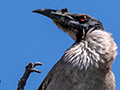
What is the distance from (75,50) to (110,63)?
71 cm

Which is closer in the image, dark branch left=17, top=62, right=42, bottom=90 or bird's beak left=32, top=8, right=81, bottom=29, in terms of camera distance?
dark branch left=17, top=62, right=42, bottom=90

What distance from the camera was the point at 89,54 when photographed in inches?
195

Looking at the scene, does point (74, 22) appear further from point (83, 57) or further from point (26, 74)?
point (26, 74)

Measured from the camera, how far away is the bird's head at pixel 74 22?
5.39 meters

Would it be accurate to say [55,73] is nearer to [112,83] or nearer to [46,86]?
[46,86]

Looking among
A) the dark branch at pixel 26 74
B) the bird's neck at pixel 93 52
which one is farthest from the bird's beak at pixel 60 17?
the dark branch at pixel 26 74

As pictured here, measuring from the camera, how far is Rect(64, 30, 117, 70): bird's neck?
4.86m

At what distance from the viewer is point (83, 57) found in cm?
493

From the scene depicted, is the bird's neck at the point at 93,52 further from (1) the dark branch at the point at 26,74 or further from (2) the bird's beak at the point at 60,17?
(1) the dark branch at the point at 26,74

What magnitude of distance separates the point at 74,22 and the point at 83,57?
0.85m

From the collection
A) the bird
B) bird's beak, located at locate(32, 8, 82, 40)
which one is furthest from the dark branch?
bird's beak, located at locate(32, 8, 82, 40)

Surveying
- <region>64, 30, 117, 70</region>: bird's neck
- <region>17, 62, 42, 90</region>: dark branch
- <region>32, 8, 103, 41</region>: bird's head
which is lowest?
<region>17, 62, 42, 90</region>: dark branch

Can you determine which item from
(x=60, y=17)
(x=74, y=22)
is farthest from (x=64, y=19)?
(x=74, y=22)

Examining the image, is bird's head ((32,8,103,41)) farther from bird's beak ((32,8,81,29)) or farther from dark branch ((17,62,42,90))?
dark branch ((17,62,42,90))
